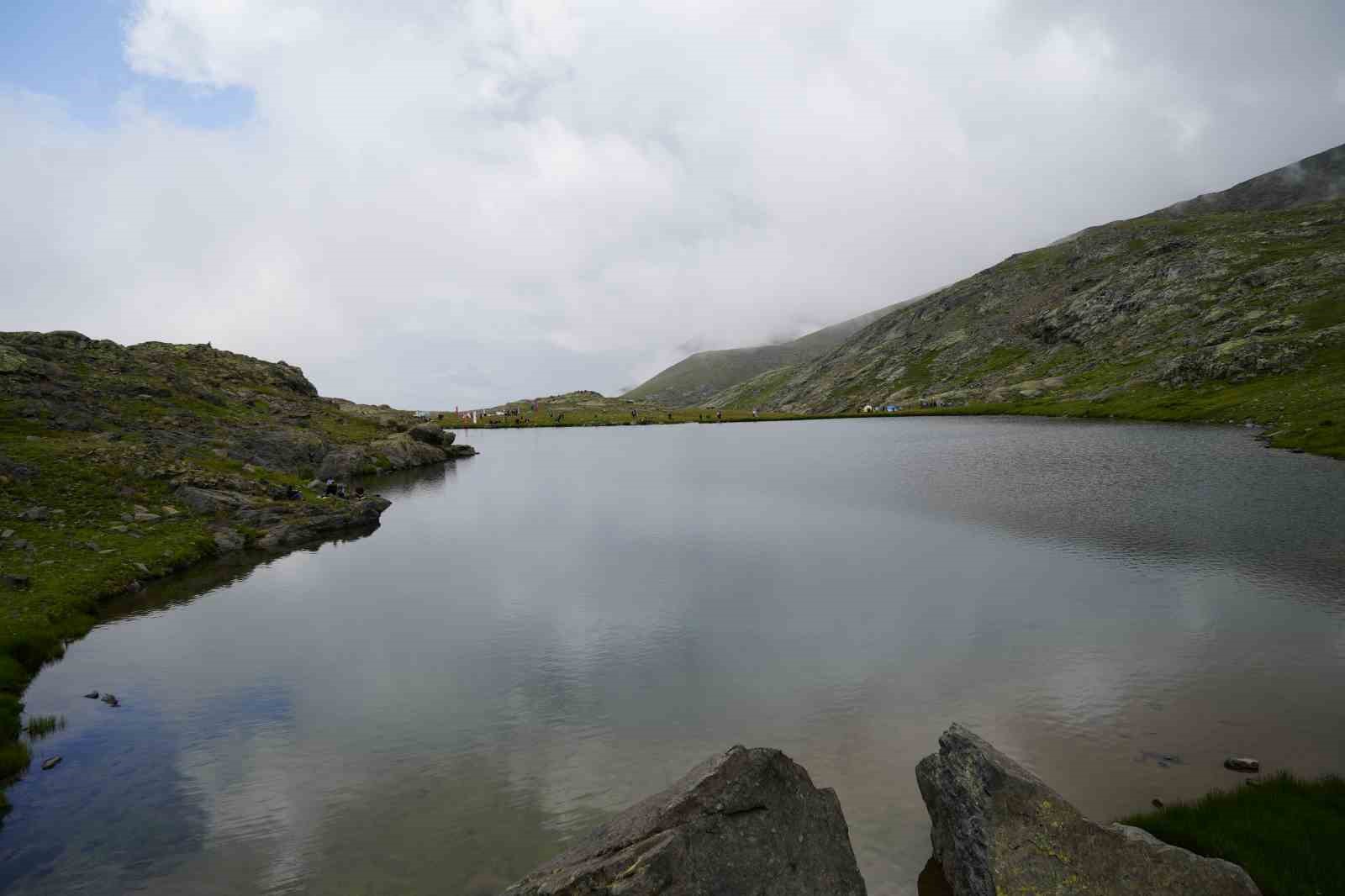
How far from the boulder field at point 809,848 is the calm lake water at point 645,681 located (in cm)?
251

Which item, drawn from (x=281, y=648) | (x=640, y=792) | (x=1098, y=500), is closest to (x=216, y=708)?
(x=281, y=648)

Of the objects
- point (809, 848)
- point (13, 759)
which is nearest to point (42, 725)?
point (13, 759)

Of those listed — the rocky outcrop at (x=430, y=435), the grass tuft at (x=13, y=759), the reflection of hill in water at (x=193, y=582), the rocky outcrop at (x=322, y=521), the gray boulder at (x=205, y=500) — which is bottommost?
the grass tuft at (x=13, y=759)

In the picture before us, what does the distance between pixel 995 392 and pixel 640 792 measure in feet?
668

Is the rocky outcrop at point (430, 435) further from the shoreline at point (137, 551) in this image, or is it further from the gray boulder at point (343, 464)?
the shoreline at point (137, 551)

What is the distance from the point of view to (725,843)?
10672 mm

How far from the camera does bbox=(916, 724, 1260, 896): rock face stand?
10672 millimetres

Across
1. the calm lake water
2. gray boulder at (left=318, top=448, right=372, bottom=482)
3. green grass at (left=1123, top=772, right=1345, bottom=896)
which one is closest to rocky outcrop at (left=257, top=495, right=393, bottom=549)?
the calm lake water

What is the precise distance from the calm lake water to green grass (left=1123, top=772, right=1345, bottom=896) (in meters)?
1.00

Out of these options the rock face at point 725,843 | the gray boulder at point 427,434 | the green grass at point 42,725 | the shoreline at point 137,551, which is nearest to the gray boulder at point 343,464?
the shoreline at point 137,551

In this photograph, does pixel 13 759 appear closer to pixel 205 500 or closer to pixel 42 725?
pixel 42 725

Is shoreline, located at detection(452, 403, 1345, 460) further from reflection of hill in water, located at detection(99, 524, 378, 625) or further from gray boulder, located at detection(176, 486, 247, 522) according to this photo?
gray boulder, located at detection(176, 486, 247, 522)

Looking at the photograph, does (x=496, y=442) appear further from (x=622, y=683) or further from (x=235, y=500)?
(x=622, y=683)

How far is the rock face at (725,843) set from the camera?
32.3 ft
